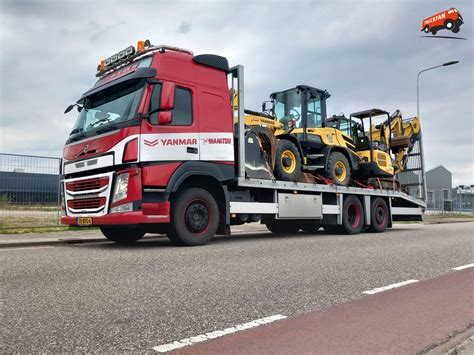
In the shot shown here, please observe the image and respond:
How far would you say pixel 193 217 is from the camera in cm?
794

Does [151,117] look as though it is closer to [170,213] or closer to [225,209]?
[170,213]

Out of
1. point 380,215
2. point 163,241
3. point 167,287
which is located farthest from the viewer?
point 380,215

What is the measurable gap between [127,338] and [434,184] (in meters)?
63.3

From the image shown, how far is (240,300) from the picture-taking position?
391 cm

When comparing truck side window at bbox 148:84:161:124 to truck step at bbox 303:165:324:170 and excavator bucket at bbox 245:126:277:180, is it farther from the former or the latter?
truck step at bbox 303:165:324:170

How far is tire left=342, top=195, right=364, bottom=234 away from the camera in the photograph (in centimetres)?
1153

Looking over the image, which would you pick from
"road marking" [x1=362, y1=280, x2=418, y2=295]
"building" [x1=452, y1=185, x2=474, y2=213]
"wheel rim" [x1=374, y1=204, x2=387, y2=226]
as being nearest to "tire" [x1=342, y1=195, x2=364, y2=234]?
"wheel rim" [x1=374, y1=204, x2=387, y2=226]

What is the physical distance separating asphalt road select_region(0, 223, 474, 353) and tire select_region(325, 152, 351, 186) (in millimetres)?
3738

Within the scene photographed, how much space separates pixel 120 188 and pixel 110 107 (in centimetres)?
170

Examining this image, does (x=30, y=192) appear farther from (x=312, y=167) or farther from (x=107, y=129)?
(x=312, y=167)

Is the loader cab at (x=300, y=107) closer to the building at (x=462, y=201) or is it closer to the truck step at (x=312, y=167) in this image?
the truck step at (x=312, y=167)

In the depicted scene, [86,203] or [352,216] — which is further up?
[86,203]

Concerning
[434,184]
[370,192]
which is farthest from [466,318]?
[434,184]

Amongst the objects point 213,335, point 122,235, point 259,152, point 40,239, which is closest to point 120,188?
point 122,235
